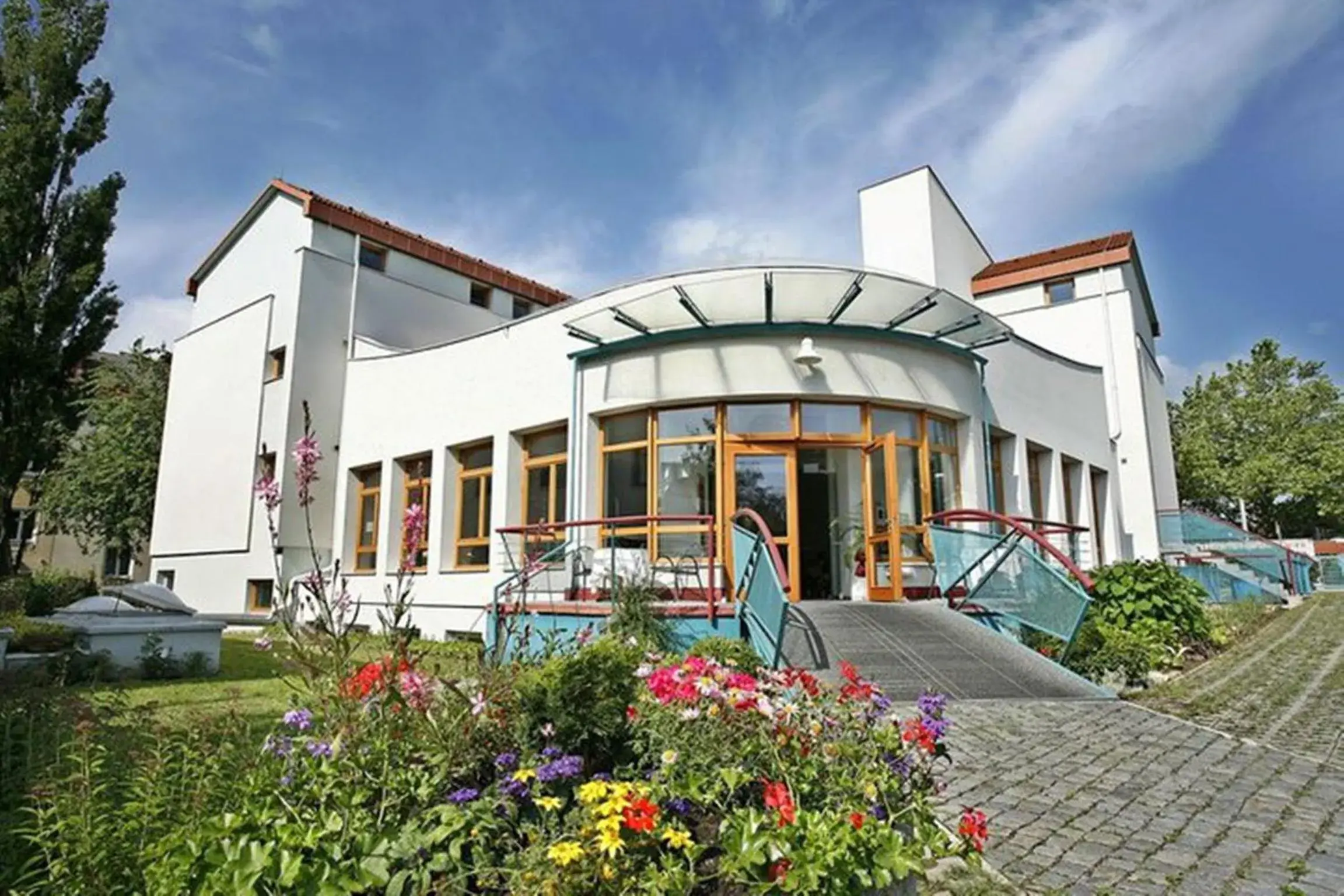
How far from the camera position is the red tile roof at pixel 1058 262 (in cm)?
1892

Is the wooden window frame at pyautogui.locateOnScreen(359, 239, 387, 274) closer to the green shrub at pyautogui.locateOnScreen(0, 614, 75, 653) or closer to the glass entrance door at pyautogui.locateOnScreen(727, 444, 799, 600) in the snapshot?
the green shrub at pyautogui.locateOnScreen(0, 614, 75, 653)

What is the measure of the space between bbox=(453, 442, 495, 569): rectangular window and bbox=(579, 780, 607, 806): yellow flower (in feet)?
34.7

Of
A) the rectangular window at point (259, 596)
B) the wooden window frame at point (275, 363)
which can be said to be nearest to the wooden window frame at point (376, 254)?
the wooden window frame at point (275, 363)

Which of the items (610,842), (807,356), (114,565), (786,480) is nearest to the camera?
(610,842)

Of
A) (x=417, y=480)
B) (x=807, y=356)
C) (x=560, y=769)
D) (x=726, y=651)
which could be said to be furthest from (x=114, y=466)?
(x=560, y=769)

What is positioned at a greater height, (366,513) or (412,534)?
(366,513)

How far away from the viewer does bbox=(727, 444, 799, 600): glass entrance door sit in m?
9.96

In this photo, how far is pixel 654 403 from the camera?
10.6m

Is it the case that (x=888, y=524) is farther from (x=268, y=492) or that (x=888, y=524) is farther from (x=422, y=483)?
(x=268, y=492)

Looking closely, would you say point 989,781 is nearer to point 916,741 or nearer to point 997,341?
point 916,741

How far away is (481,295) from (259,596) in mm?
8402

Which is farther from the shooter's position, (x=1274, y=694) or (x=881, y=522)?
(x=881, y=522)

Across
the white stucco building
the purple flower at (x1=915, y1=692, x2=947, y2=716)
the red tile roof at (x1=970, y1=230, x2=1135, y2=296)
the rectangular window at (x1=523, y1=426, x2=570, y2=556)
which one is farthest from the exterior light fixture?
the red tile roof at (x1=970, y1=230, x2=1135, y2=296)

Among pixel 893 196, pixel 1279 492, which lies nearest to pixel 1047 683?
pixel 893 196
